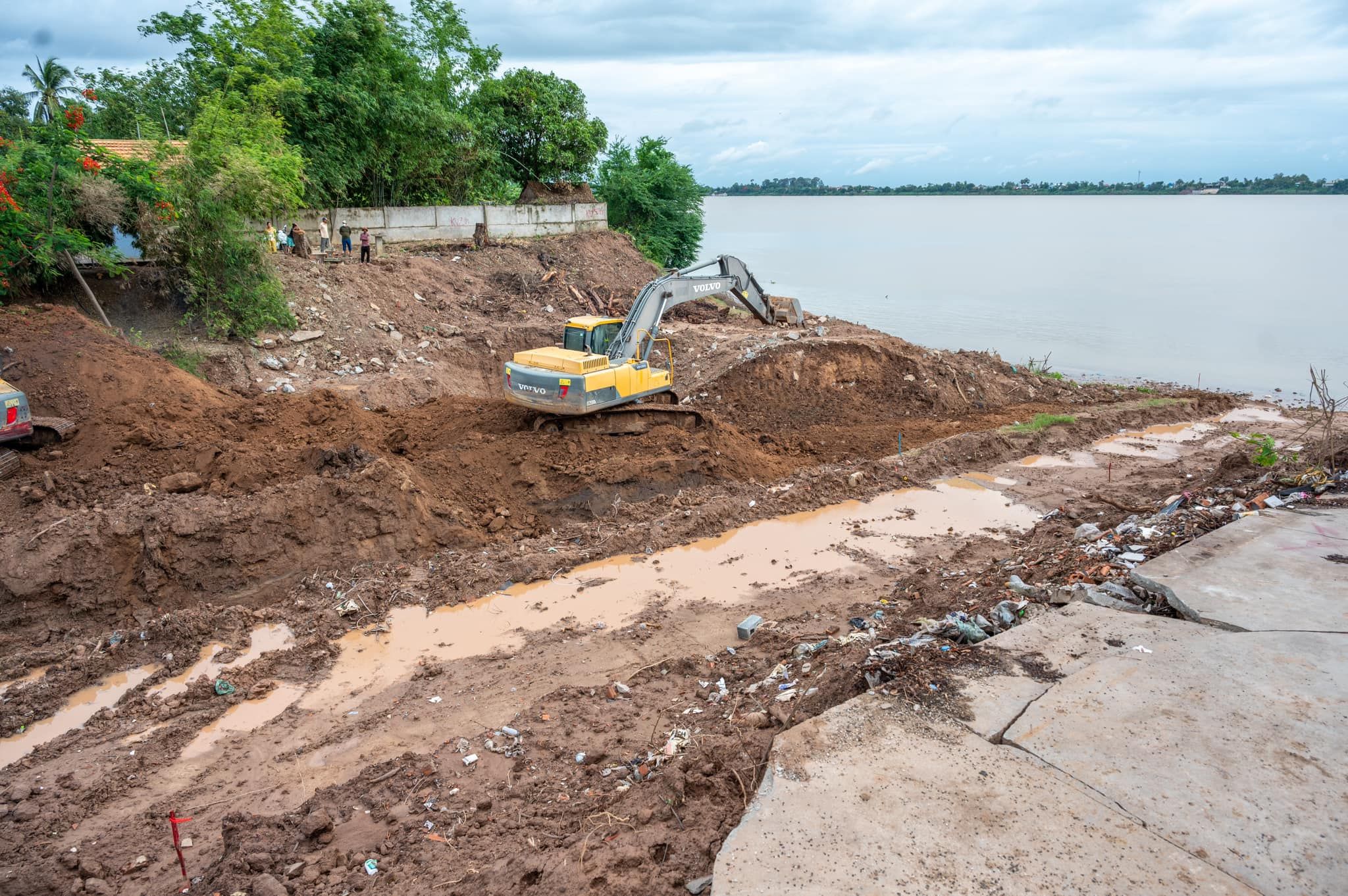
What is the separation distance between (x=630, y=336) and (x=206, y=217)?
925 cm

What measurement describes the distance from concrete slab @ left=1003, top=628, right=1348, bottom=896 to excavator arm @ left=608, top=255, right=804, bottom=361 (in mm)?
8738

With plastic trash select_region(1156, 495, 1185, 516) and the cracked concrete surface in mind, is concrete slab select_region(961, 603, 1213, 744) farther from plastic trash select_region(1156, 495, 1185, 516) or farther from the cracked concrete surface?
plastic trash select_region(1156, 495, 1185, 516)

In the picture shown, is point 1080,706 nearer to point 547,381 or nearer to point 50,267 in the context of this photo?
point 547,381

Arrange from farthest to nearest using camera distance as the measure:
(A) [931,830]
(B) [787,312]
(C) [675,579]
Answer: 1. (B) [787,312]
2. (C) [675,579]
3. (A) [931,830]

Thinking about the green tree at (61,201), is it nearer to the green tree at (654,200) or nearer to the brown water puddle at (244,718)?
the brown water puddle at (244,718)

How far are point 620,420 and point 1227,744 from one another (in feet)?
31.0

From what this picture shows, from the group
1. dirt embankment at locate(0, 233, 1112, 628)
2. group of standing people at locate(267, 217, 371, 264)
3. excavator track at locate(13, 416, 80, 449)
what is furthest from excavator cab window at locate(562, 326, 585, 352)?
group of standing people at locate(267, 217, 371, 264)

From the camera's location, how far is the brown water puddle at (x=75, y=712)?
6.96m

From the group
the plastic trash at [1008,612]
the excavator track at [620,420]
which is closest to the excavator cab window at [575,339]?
the excavator track at [620,420]

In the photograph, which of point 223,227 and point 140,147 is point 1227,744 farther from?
point 140,147

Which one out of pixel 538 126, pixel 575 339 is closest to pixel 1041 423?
pixel 575 339

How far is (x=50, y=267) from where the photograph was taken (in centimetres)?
1467

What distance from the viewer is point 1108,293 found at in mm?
38312

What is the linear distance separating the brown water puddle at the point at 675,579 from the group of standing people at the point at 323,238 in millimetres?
13792
